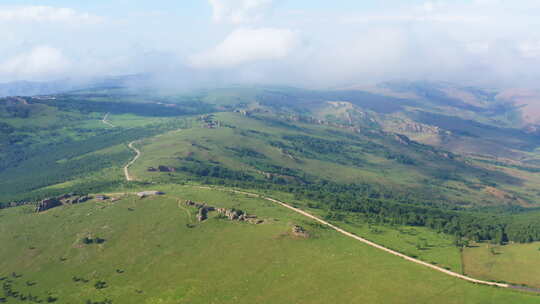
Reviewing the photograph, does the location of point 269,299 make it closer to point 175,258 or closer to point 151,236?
point 175,258

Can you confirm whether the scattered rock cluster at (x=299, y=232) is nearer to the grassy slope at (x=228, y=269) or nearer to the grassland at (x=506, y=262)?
the grassy slope at (x=228, y=269)

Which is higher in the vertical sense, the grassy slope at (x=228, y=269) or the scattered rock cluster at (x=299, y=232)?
the scattered rock cluster at (x=299, y=232)

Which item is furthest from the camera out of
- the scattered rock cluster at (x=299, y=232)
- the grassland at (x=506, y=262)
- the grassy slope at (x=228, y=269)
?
the scattered rock cluster at (x=299, y=232)

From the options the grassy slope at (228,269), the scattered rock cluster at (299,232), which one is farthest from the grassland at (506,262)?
the scattered rock cluster at (299,232)

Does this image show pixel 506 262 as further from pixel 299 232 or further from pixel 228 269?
pixel 228 269

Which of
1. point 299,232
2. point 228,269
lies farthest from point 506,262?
point 228,269

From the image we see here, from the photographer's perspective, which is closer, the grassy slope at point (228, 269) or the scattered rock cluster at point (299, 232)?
the grassy slope at point (228, 269)

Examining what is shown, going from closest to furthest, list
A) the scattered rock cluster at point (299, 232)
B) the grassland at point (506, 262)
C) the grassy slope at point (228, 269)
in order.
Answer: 1. the grassy slope at point (228, 269)
2. the grassland at point (506, 262)
3. the scattered rock cluster at point (299, 232)
